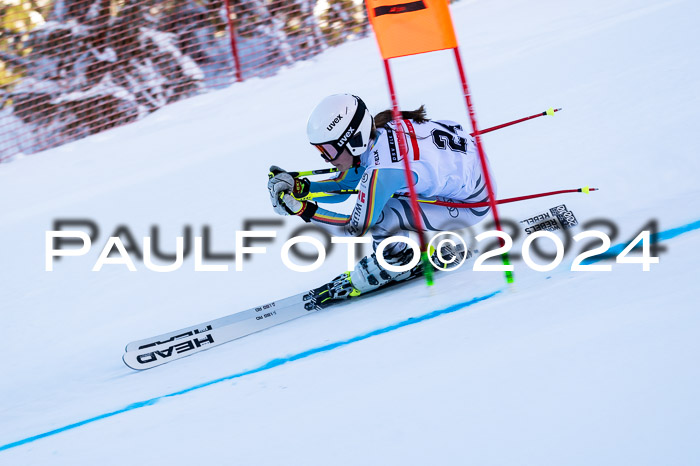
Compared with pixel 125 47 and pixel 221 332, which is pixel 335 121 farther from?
pixel 125 47

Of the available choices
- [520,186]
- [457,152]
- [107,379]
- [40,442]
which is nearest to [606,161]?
[520,186]

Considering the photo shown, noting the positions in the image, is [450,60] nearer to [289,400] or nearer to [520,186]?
[520,186]

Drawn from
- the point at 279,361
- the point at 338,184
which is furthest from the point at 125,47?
the point at 279,361

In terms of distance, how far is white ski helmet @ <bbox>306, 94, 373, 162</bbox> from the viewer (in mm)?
2947

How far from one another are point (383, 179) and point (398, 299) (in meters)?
0.58

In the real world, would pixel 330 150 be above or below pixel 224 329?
above

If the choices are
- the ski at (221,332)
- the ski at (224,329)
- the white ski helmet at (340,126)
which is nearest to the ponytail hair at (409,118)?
the white ski helmet at (340,126)

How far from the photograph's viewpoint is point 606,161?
4086mm

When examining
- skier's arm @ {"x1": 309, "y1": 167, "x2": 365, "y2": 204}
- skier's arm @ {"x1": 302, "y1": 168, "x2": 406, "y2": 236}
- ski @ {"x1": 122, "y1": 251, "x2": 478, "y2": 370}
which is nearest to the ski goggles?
skier's arm @ {"x1": 302, "y1": 168, "x2": 406, "y2": 236}

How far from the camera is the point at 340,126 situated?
294 centimetres

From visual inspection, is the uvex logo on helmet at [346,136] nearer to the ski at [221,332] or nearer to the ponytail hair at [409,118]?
the ponytail hair at [409,118]

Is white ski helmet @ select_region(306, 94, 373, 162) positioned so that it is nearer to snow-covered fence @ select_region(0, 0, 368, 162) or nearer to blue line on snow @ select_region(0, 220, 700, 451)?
blue line on snow @ select_region(0, 220, 700, 451)

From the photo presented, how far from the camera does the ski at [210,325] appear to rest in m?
3.23

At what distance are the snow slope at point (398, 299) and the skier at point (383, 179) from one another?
0.64ft
